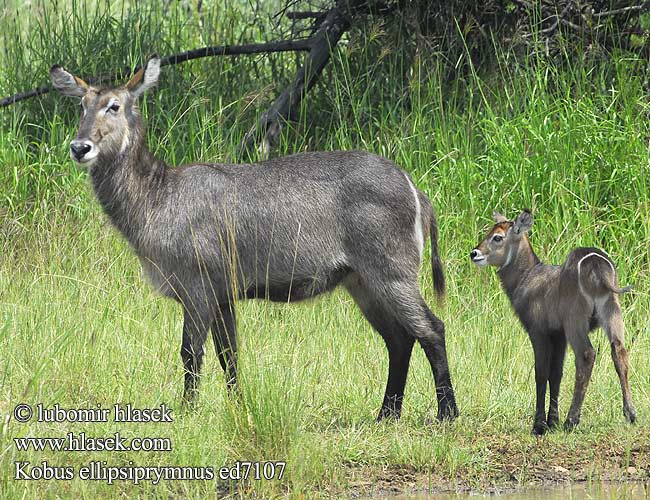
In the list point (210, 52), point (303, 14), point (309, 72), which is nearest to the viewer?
point (309, 72)

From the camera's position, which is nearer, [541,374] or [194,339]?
[541,374]

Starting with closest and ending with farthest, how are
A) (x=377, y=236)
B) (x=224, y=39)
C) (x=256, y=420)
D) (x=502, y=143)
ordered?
(x=256, y=420) < (x=377, y=236) < (x=502, y=143) < (x=224, y=39)

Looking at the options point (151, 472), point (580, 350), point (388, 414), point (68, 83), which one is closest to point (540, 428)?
point (580, 350)

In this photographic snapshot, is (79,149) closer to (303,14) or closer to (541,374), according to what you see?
(541,374)

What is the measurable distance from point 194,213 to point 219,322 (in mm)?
558

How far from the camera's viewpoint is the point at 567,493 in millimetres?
4414

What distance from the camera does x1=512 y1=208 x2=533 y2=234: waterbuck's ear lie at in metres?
5.33

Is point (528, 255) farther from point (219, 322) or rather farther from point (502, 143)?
point (502, 143)

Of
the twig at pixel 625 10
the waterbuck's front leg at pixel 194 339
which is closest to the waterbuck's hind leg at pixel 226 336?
the waterbuck's front leg at pixel 194 339

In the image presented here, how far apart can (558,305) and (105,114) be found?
2241mm

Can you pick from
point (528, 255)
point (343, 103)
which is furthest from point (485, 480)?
point (343, 103)

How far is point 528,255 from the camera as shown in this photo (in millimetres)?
5398

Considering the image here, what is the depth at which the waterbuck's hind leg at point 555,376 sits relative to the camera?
4.92 meters

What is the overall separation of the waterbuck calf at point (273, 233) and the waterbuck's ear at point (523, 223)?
16.7 inches
